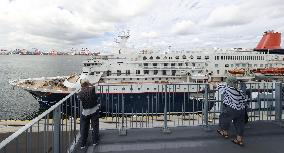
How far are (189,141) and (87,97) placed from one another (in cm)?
227

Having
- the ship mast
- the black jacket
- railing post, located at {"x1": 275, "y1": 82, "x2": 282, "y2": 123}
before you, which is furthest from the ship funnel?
the black jacket

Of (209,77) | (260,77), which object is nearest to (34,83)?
(209,77)

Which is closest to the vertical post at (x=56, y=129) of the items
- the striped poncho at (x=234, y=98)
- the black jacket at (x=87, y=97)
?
the black jacket at (x=87, y=97)

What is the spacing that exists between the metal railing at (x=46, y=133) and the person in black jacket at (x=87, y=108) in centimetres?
21

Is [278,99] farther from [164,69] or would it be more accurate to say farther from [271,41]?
[271,41]

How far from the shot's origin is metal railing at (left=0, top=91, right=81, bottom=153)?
276 cm

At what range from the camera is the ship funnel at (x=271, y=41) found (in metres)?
46.4

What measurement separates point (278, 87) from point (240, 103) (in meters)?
1.82

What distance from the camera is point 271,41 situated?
4669cm

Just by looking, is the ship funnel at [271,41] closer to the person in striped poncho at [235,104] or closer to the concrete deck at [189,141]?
the concrete deck at [189,141]

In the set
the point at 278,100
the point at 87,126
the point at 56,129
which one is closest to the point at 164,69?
the point at 278,100

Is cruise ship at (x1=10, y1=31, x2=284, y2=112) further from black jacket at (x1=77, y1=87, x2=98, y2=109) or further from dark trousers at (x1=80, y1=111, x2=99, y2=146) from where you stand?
black jacket at (x1=77, y1=87, x2=98, y2=109)

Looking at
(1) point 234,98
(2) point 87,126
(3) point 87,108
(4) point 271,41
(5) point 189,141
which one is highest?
(4) point 271,41

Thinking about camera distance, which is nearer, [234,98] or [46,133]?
[46,133]
